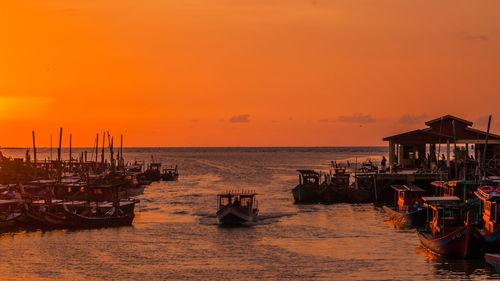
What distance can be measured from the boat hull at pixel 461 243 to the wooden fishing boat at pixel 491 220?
66 cm

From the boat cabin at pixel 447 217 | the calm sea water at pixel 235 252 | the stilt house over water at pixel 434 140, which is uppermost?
the stilt house over water at pixel 434 140

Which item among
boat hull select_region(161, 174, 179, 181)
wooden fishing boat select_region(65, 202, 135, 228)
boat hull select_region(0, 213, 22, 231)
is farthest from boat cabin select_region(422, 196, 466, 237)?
boat hull select_region(161, 174, 179, 181)

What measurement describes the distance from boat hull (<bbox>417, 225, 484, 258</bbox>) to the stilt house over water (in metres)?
42.0

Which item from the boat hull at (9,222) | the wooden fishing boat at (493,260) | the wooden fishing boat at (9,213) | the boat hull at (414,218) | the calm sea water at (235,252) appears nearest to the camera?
the wooden fishing boat at (493,260)

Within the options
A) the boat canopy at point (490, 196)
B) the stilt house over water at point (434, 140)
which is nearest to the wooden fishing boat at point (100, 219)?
the boat canopy at point (490, 196)

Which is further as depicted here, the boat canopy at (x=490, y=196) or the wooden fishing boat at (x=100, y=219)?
the wooden fishing boat at (x=100, y=219)

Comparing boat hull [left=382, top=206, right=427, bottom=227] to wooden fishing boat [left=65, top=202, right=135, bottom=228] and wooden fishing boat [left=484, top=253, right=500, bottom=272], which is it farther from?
wooden fishing boat [left=65, top=202, right=135, bottom=228]

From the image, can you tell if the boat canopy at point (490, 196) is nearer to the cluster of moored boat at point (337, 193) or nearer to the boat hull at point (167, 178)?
the cluster of moored boat at point (337, 193)

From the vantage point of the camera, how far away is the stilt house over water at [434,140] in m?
83.1

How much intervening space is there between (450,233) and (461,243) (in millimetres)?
1066

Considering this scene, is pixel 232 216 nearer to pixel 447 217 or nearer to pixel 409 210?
pixel 409 210

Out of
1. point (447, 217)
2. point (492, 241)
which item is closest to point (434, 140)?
point (447, 217)

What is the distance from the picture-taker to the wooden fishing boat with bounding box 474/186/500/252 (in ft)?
132

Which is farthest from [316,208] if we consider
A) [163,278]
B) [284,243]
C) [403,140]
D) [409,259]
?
[163,278]
